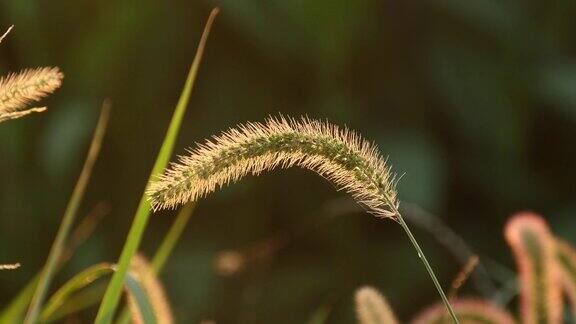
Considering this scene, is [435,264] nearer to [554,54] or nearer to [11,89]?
[554,54]

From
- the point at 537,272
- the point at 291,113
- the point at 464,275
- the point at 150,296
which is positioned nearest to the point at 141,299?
the point at 150,296

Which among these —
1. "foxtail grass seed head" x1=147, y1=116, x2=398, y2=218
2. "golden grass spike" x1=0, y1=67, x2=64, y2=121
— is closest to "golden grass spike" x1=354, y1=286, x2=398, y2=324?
"foxtail grass seed head" x1=147, y1=116, x2=398, y2=218

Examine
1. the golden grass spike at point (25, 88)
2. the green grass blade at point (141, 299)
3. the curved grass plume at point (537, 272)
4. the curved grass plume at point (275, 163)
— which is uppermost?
the golden grass spike at point (25, 88)

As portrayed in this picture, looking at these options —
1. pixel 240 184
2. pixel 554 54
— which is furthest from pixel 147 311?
pixel 554 54

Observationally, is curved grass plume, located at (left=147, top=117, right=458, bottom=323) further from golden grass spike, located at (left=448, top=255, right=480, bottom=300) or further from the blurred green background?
the blurred green background

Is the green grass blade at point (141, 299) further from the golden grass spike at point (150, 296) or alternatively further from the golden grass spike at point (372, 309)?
the golden grass spike at point (372, 309)

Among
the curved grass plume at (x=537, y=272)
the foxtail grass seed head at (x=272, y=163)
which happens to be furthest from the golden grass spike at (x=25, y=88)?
the curved grass plume at (x=537, y=272)
